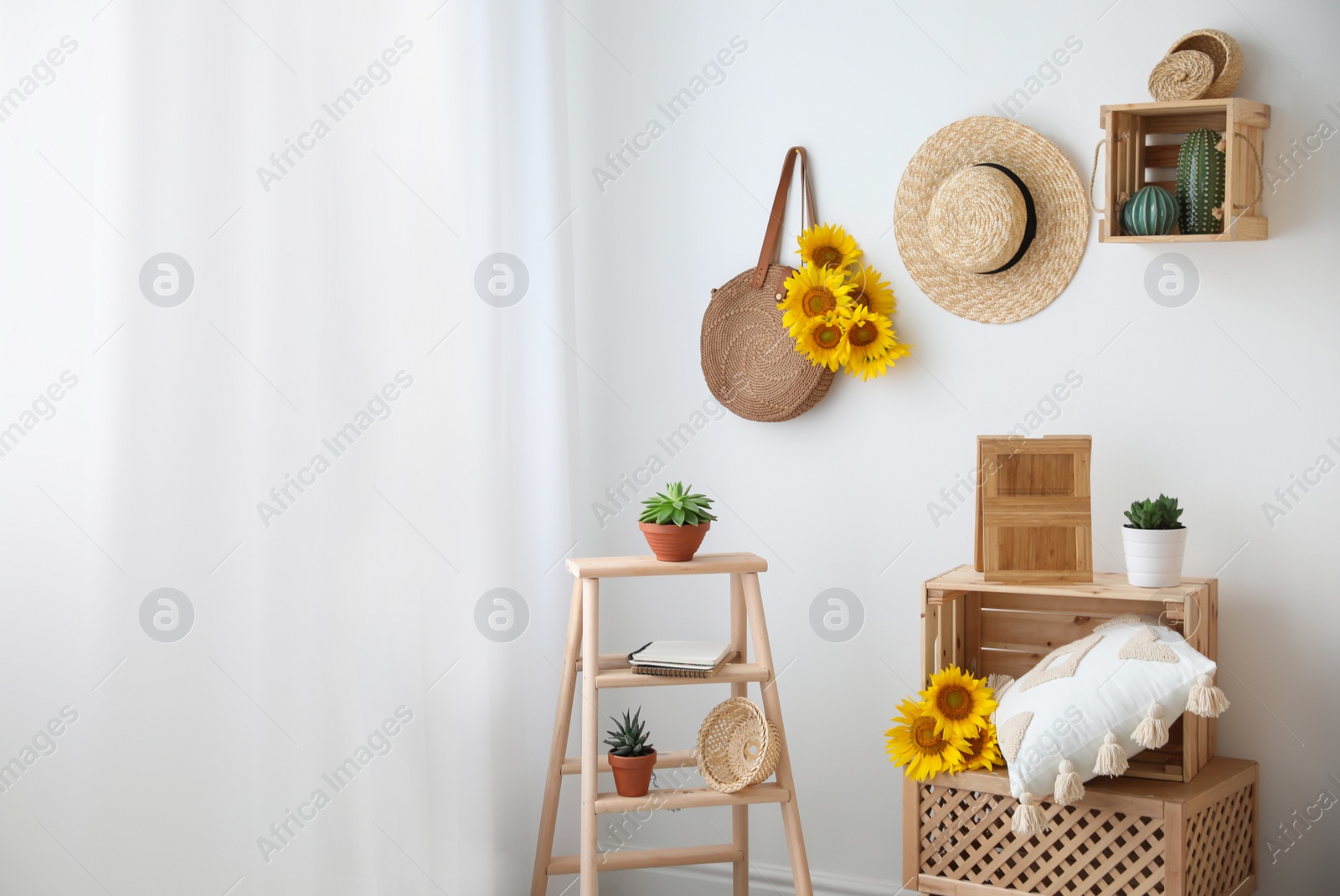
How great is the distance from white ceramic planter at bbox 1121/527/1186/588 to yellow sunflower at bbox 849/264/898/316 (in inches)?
27.1

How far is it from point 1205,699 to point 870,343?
0.95 meters

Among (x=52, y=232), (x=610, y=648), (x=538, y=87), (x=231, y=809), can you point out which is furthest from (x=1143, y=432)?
(x=52, y=232)

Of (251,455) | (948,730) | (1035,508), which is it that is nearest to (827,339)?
(1035,508)

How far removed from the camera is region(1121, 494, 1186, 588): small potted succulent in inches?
74.0

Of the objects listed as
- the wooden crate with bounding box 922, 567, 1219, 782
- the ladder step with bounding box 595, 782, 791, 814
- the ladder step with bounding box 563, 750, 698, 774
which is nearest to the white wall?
the wooden crate with bounding box 922, 567, 1219, 782

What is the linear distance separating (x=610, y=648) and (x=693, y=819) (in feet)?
1.47

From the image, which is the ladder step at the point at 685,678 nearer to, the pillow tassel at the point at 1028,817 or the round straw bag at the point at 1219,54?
the pillow tassel at the point at 1028,817

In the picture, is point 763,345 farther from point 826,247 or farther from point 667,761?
point 667,761

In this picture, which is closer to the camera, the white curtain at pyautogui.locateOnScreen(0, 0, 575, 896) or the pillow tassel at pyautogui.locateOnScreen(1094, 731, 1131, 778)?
the white curtain at pyautogui.locateOnScreen(0, 0, 575, 896)

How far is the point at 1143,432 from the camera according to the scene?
211cm

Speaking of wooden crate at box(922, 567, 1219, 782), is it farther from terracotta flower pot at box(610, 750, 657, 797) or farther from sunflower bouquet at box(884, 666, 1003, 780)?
terracotta flower pot at box(610, 750, 657, 797)

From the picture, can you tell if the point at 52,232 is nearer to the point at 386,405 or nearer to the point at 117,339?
the point at 117,339

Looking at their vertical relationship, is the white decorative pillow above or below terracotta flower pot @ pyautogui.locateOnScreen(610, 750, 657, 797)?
above

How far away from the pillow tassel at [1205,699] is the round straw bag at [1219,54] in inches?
39.8
